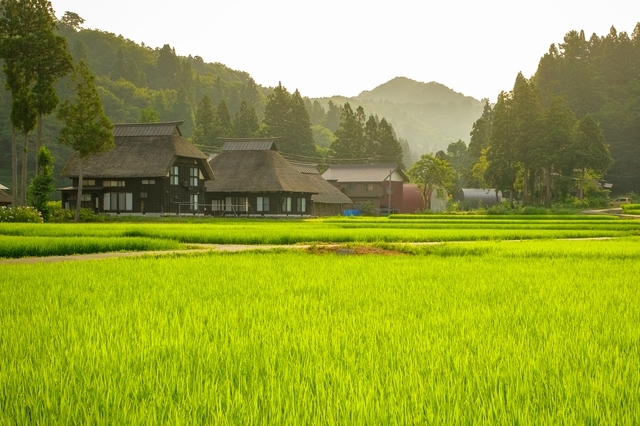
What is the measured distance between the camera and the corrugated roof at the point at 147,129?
5287 cm

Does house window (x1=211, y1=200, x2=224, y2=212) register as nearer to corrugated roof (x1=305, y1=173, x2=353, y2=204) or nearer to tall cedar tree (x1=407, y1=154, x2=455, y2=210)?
corrugated roof (x1=305, y1=173, x2=353, y2=204)

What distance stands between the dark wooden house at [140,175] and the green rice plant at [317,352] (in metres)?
42.3

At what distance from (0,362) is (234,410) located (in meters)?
2.01

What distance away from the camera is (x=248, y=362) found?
14.1 feet

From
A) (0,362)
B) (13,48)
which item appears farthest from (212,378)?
(13,48)

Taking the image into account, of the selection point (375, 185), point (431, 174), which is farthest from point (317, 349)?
point (375, 185)

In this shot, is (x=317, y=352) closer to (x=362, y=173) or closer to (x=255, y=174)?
(x=255, y=174)

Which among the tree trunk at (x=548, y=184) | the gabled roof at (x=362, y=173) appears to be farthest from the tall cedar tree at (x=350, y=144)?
the tree trunk at (x=548, y=184)

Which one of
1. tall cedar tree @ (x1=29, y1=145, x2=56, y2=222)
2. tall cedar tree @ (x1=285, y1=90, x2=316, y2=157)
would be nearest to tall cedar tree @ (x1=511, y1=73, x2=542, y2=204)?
tall cedar tree @ (x1=285, y1=90, x2=316, y2=157)

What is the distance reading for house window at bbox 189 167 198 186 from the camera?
5394cm

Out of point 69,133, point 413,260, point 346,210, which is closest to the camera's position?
point 413,260

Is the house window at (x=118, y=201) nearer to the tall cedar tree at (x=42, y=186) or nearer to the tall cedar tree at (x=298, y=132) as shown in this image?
the tall cedar tree at (x=42, y=186)

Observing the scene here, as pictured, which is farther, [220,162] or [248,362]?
[220,162]

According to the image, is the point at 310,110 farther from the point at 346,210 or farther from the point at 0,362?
the point at 0,362
